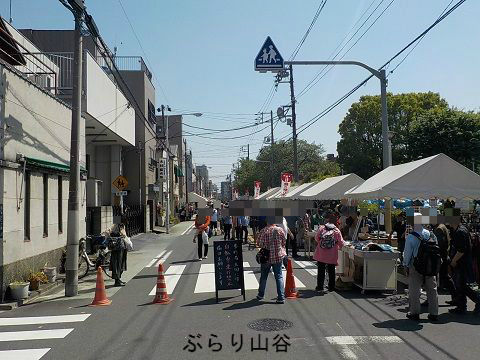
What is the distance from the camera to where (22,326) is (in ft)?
26.2

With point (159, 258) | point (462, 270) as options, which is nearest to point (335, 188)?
point (159, 258)

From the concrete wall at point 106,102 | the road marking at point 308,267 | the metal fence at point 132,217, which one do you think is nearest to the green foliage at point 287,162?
the metal fence at point 132,217

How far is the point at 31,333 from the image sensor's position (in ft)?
24.4

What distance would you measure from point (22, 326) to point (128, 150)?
26049 millimetres

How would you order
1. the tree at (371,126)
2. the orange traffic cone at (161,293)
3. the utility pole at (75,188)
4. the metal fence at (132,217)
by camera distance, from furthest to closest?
the tree at (371,126) → the metal fence at (132,217) → the utility pole at (75,188) → the orange traffic cone at (161,293)

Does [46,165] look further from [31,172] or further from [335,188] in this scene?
[335,188]

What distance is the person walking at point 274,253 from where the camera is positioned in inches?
346

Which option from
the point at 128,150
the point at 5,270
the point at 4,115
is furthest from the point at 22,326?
the point at 128,150

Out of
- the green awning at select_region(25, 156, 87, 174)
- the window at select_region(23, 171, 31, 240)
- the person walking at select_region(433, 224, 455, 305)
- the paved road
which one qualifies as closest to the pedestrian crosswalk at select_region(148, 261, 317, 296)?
the paved road

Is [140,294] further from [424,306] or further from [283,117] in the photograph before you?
[283,117]

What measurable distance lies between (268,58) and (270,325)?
9034 millimetres

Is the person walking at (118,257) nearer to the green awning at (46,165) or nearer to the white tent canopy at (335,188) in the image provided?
the green awning at (46,165)

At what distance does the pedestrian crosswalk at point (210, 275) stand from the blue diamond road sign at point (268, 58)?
5852 mm

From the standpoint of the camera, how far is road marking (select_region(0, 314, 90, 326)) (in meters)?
8.18
